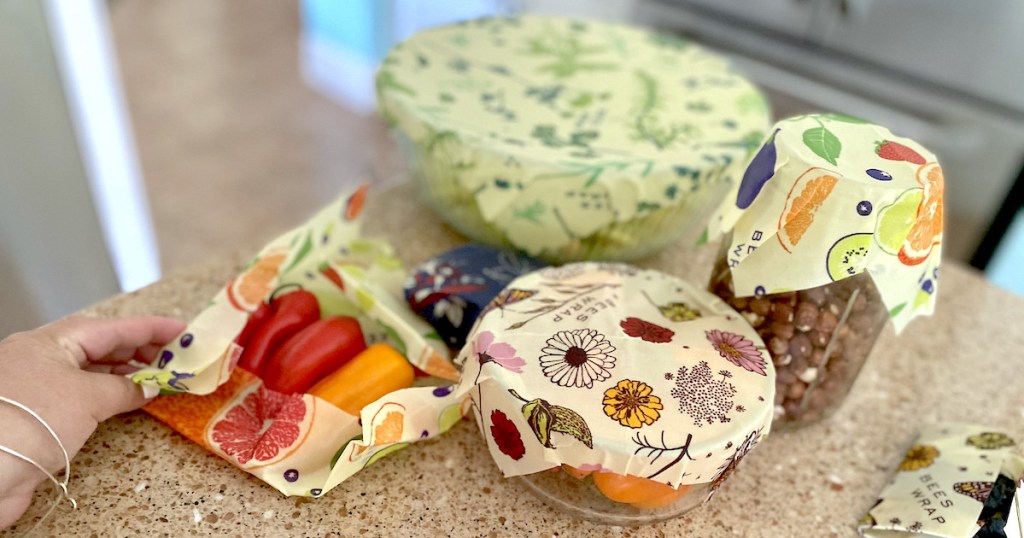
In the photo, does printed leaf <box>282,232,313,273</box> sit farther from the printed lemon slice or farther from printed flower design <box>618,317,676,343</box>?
the printed lemon slice

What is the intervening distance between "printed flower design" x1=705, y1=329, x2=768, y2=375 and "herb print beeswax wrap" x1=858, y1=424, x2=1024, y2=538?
0.49ft

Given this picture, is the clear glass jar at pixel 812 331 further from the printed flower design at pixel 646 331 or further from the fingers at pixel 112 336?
the fingers at pixel 112 336

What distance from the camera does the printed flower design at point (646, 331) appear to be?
48cm

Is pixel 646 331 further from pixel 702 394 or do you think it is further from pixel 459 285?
pixel 459 285

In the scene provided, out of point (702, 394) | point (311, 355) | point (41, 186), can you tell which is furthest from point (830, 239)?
point (41, 186)

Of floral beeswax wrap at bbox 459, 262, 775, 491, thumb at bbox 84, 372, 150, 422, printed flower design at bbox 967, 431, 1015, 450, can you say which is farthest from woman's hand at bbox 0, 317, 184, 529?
printed flower design at bbox 967, 431, 1015, 450

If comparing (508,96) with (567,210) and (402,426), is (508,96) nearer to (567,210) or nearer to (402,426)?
(567,210)

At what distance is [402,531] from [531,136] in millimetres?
359

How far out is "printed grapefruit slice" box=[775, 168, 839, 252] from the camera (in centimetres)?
44

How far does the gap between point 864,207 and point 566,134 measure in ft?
0.99

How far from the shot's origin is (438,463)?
0.52m

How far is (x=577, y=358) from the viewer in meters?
0.45

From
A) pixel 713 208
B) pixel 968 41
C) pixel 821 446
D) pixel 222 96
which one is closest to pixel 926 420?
pixel 821 446

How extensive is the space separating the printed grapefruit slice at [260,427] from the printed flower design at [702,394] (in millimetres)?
243
